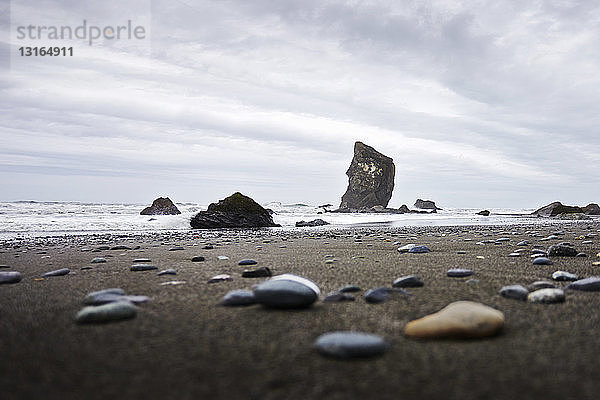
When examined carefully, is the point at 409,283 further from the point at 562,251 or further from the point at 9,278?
the point at 9,278

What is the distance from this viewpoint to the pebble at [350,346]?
1010 mm

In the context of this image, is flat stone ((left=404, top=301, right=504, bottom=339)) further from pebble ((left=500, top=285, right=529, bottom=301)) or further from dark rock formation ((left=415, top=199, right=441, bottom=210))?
dark rock formation ((left=415, top=199, right=441, bottom=210))

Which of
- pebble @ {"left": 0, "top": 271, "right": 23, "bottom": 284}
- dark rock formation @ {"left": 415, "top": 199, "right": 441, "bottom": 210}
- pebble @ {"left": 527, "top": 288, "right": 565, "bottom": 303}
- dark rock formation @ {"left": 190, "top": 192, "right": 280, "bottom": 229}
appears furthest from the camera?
dark rock formation @ {"left": 415, "top": 199, "right": 441, "bottom": 210}

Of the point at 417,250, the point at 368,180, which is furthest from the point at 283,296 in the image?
the point at 368,180

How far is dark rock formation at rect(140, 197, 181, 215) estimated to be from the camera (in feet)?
59.1

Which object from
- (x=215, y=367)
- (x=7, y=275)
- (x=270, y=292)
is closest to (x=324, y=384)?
(x=215, y=367)

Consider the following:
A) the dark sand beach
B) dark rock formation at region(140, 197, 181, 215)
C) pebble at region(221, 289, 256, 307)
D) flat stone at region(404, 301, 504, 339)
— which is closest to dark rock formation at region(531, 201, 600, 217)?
dark rock formation at region(140, 197, 181, 215)

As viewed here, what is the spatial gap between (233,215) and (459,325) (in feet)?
34.8

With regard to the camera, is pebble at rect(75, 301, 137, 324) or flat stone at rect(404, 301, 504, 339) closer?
flat stone at rect(404, 301, 504, 339)

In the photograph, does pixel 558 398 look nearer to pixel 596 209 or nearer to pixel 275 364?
pixel 275 364

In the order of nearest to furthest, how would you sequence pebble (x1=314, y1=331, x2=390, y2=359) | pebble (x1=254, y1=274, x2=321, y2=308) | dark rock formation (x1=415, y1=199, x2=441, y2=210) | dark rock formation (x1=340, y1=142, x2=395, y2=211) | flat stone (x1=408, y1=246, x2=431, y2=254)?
pebble (x1=314, y1=331, x2=390, y2=359), pebble (x1=254, y1=274, x2=321, y2=308), flat stone (x1=408, y1=246, x2=431, y2=254), dark rock formation (x1=340, y1=142, x2=395, y2=211), dark rock formation (x1=415, y1=199, x2=441, y2=210)

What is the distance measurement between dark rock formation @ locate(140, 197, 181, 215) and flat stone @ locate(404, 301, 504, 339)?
708 inches

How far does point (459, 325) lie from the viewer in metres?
1.16

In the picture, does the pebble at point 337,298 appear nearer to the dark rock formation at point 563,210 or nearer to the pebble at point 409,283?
the pebble at point 409,283
